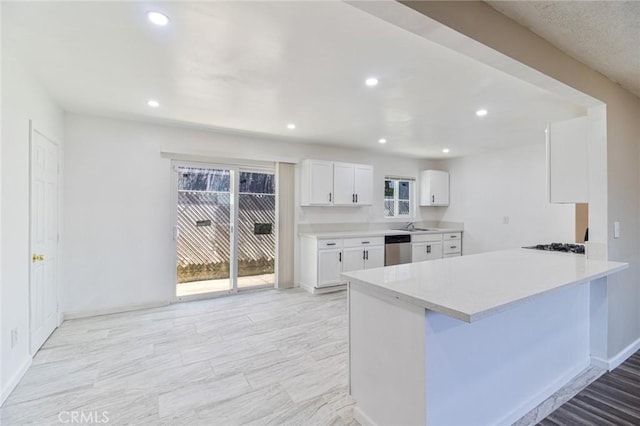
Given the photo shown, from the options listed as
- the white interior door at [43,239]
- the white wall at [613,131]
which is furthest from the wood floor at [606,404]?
the white interior door at [43,239]

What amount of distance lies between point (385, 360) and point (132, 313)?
3462mm

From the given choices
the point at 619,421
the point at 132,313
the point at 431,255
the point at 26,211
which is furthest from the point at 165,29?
the point at 431,255

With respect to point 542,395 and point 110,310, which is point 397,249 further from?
point 110,310

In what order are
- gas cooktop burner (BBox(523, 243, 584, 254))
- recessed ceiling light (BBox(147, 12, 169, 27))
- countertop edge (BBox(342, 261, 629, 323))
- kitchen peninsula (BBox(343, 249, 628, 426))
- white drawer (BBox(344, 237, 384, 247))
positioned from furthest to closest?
white drawer (BBox(344, 237, 384, 247)) → gas cooktop burner (BBox(523, 243, 584, 254)) → recessed ceiling light (BBox(147, 12, 169, 27)) → kitchen peninsula (BBox(343, 249, 628, 426)) → countertop edge (BBox(342, 261, 629, 323))

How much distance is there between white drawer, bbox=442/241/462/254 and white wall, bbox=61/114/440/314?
4.40 m

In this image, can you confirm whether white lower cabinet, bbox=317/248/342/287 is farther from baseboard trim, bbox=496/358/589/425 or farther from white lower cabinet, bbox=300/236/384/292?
baseboard trim, bbox=496/358/589/425

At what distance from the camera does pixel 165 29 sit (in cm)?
187

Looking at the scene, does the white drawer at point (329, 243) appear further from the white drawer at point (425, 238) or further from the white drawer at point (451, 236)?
the white drawer at point (451, 236)

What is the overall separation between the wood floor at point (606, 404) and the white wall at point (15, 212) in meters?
3.65

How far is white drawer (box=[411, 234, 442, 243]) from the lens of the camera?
5.53 meters

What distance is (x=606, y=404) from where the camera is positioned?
2.05 m

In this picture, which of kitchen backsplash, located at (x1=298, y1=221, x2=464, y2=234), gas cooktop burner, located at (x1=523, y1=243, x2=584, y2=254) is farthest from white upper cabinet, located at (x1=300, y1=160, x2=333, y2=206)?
gas cooktop burner, located at (x1=523, y1=243, x2=584, y2=254)

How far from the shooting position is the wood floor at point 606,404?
1.89 metres

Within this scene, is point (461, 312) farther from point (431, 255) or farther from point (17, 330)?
point (431, 255)
